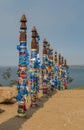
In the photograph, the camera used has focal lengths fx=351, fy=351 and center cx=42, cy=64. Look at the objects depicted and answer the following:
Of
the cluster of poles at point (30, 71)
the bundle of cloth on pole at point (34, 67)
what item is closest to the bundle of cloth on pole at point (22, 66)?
the cluster of poles at point (30, 71)

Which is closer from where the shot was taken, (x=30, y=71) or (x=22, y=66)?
(x=22, y=66)

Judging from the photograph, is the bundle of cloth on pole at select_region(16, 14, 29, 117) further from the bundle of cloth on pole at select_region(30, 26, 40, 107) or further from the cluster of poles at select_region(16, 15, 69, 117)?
the bundle of cloth on pole at select_region(30, 26, 40, 107)

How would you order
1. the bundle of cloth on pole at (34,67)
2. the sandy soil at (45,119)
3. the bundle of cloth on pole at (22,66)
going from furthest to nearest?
the bundle of cloth on pole at (34,67) < the bundle of cloth on pole at (22,66) < the sandy soil at (45,119)

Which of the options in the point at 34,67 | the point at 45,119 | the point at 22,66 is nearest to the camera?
the point at 45,119

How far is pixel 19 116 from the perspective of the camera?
641 inches

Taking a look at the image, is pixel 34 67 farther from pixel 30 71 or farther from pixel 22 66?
pixel 22 66

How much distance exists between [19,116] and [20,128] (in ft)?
7.90

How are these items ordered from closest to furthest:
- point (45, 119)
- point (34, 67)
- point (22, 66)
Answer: point (45, 119), point (22, 66), point (34, 67)

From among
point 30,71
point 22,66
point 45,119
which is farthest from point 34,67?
point 45,119

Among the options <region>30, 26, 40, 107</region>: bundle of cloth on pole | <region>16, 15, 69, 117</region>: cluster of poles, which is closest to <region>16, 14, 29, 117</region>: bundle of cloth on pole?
<region>16, 15, 69, 117</region>: cluster of poles

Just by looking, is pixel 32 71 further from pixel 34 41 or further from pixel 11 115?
pixel 11 115

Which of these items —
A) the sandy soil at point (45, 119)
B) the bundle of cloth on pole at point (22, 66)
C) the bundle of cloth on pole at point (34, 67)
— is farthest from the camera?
the bundle of cloth on pole at point (34, 67)

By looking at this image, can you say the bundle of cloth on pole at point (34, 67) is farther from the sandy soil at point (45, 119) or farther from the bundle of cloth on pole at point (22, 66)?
the bundle of cloth on pole at point (22, 66)

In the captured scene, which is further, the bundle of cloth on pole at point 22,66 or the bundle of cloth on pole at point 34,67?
the bundle of cloth on pole at point 34,67
